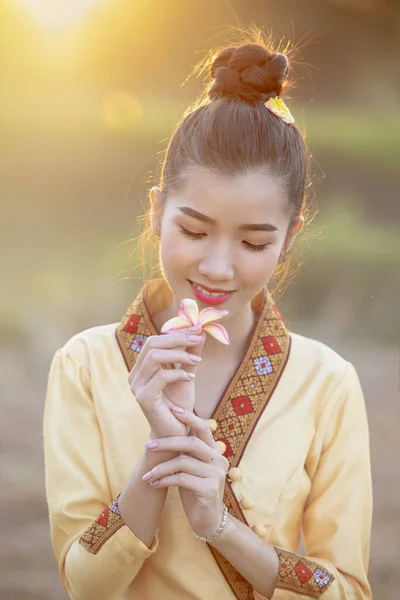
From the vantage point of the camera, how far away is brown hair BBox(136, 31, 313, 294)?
1.84 meters

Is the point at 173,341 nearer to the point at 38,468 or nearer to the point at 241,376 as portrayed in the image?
the point at 241,376

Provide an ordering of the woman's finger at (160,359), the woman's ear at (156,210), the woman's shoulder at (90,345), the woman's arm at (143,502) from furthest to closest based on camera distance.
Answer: the woman's shoulder at (90,345) < the woman's ear at (156,210) < the woman's arm at (143,502) < the woman's finger at (160,359)

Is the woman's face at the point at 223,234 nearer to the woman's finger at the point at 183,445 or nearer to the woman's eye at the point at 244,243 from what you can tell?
the woman's eye at the point at 244,243

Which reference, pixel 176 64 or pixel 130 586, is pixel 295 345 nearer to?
pixel 130 586

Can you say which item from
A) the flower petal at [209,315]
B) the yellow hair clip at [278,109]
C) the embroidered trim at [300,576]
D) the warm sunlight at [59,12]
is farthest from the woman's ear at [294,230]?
the warm sunlight at [59,12]

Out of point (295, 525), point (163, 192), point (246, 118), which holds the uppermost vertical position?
point (246, 118)

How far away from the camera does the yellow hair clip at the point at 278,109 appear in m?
1.90

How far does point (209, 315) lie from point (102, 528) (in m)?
0.53

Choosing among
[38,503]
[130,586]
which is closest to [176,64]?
[38,503]

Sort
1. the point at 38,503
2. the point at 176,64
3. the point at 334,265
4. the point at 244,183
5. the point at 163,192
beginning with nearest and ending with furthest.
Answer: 1. the point at 244,183
2. the point at 163,192
3. the point at 38,503
4. the point at 176,64
5. the point at 334,265

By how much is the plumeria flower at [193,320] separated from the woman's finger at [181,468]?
24cm

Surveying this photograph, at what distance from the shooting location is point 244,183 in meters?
1.80

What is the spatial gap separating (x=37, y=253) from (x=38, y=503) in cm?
197

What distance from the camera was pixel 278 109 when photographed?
1.91 meters
